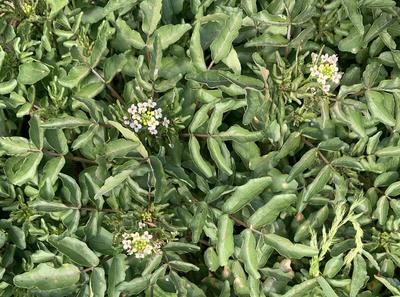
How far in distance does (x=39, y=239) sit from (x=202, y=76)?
75 centimetres

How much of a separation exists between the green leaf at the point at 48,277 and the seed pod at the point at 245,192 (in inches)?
20.2

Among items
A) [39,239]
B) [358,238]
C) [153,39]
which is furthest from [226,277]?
[153,39]

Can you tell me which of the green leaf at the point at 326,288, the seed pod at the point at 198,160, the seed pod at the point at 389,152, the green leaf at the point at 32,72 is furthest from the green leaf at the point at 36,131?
the seed pod at the point at 389,152

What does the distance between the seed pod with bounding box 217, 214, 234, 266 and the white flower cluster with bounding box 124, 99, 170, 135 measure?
0.33 m

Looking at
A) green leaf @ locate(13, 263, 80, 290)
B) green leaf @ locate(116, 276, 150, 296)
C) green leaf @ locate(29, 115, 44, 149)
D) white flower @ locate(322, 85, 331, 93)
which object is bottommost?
green leaf @ locate(116, 276, 150, 296)

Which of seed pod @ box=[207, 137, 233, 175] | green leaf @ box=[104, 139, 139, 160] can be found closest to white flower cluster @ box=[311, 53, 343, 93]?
seed pod @ box=[207, 137, 233, 175]

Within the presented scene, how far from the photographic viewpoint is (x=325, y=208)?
1.84 meters

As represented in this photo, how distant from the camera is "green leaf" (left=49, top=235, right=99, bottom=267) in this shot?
66.8 inches

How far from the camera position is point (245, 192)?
1.63 meters

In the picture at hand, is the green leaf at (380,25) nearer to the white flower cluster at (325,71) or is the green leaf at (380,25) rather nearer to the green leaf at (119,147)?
the white flower cluster at (325,71)

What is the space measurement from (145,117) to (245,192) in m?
0.37

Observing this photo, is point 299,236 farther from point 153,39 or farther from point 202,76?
point 153,39

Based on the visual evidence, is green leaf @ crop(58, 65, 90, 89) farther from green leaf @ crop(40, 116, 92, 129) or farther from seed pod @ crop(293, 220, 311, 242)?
seed pod @ crop(293, 220, 311, 242)

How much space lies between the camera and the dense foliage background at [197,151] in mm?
1678
